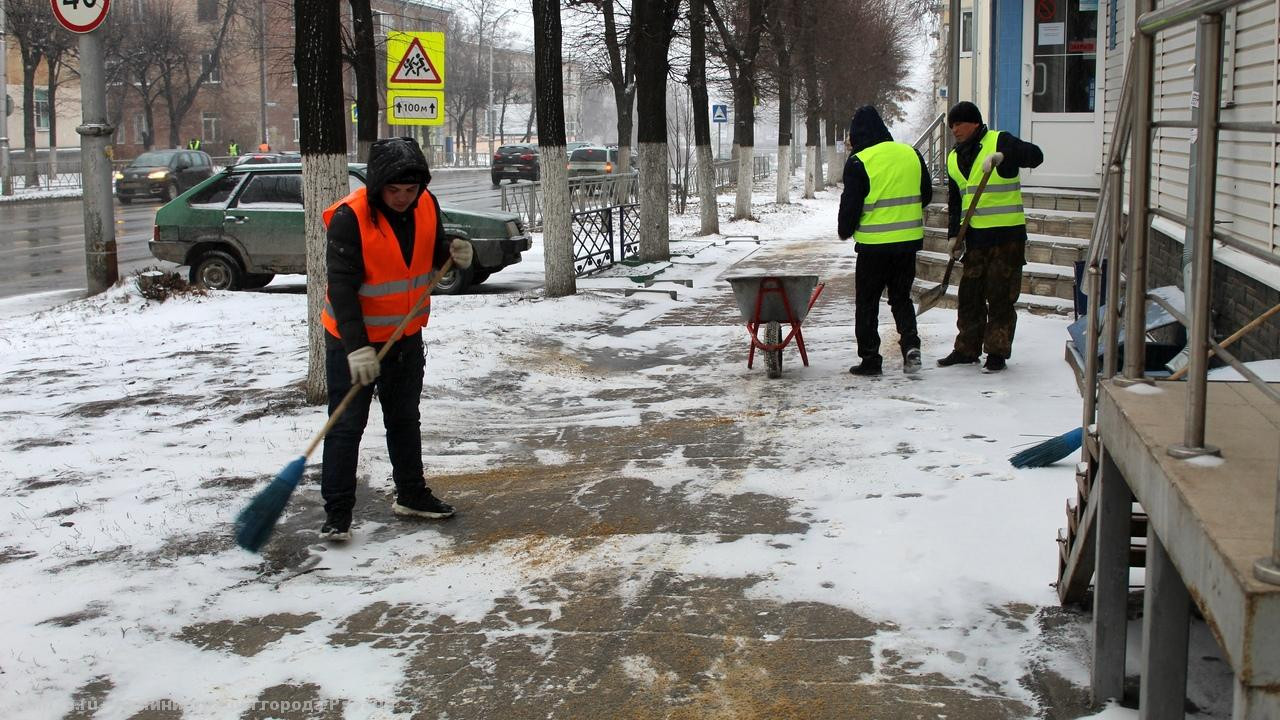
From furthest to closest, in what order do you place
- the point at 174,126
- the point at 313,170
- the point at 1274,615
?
1. the point at 174,126
2. the point at 313,170
3. the point at 1274,615

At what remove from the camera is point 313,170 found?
8.05 metres

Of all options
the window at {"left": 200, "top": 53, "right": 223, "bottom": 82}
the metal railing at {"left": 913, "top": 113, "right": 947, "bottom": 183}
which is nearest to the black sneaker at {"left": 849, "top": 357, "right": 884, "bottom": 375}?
the metal railing at {"left": 913, "top": 113, "right": 947, "bottom": 183}

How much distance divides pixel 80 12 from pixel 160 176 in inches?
1030

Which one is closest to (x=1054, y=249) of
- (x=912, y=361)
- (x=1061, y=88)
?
(x=912, y=361)

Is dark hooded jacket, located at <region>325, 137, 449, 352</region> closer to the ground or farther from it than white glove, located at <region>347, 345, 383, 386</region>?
farther from it

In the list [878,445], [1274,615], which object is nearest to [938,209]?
[878,445]

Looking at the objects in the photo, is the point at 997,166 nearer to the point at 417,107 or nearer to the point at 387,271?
the point at 387,271

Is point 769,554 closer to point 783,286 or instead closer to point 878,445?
point 878,445

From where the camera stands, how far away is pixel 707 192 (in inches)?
926

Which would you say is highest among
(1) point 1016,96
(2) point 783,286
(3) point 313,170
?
(1) point 1016,96

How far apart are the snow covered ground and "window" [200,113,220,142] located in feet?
190

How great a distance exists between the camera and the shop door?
14.7 meters

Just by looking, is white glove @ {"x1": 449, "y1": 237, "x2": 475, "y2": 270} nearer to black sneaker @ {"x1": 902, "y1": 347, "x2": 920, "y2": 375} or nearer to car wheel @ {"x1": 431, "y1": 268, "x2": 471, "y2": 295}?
black sneaker @ {"x1": 902, "y1": 347, "x2": 920, "y2": 375}

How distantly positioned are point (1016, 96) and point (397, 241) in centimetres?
1222
